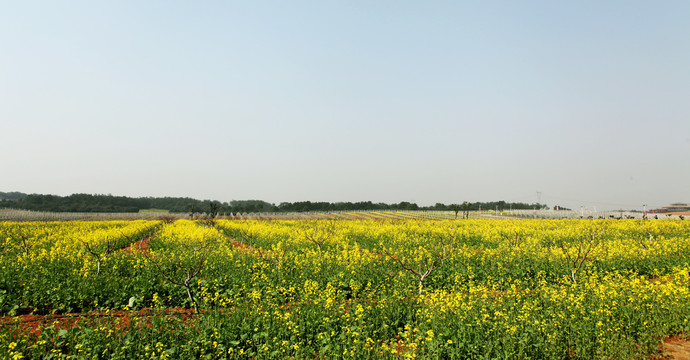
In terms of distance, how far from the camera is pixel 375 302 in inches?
401

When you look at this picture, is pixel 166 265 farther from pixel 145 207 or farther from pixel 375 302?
pixel 145 207

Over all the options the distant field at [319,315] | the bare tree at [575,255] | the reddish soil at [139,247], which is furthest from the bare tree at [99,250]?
the bare tree at [575,255]

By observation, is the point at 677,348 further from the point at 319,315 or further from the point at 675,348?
the point at 319,315

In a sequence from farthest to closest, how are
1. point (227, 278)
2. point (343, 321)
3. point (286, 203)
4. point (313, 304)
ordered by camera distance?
point (286, 203) < point (227, 278) < point (313, 304) < point (343, 321)

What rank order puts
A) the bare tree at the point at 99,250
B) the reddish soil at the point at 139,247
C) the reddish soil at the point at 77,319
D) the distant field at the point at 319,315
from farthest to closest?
the reddish soil at the point at 139,247, the bare tree at the point at 99,250, the reddish soil at the point at 77,319, the distant field at the point at 319,315

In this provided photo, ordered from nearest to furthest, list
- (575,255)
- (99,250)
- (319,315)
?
(319,315), (575,255), (99,250)

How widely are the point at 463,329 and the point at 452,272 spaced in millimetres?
7737

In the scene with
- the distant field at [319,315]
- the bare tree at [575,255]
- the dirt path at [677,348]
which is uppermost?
the bare tree at [575,255]

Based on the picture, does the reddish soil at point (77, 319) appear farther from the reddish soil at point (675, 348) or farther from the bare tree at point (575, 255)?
the bare tree at point (575, 255)

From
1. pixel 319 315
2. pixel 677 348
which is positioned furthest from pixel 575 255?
pixel 319 315

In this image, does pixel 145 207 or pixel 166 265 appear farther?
pixel 145 207

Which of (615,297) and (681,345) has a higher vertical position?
(615,297)

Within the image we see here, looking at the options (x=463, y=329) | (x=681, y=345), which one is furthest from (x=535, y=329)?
(x=681, y=345)

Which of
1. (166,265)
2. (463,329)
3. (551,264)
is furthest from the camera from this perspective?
(551,264)
